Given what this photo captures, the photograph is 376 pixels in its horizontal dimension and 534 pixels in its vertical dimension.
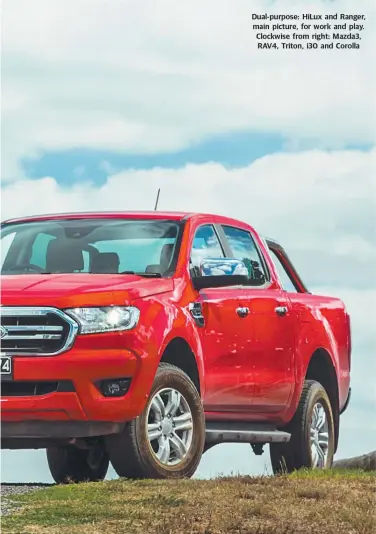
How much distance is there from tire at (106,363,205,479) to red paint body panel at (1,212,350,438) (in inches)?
6.5

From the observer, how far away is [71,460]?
1252cm

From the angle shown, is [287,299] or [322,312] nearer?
[287,299]

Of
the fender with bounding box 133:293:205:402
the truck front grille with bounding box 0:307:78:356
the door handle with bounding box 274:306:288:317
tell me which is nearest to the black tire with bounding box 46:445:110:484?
the door handle with bounding box 274:306:288:317

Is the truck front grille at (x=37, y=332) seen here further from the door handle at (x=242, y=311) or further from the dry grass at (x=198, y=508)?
the door handle at (x=242, y=311)

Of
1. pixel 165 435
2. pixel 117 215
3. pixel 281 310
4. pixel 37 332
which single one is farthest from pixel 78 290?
pixel 281 310

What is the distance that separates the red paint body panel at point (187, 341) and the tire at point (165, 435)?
0.17m

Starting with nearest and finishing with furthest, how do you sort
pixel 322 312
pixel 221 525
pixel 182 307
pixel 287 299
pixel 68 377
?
pixel 221 525 → pixel 68 377 → pixel 182 307 → pixel 287 299 → pixel 322 312

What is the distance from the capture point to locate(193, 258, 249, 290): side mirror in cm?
1029

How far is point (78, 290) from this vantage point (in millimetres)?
9500

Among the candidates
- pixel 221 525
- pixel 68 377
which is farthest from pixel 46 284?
pixel 221 525

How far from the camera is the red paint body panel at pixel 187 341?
30.6ft

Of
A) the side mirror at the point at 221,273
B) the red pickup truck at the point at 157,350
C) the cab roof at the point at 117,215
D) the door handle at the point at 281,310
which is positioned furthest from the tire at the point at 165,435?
Result: the door handle at the point at 281,310

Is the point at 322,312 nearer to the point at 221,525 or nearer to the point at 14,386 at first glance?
the point at 14,386

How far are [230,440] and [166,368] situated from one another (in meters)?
1.52
